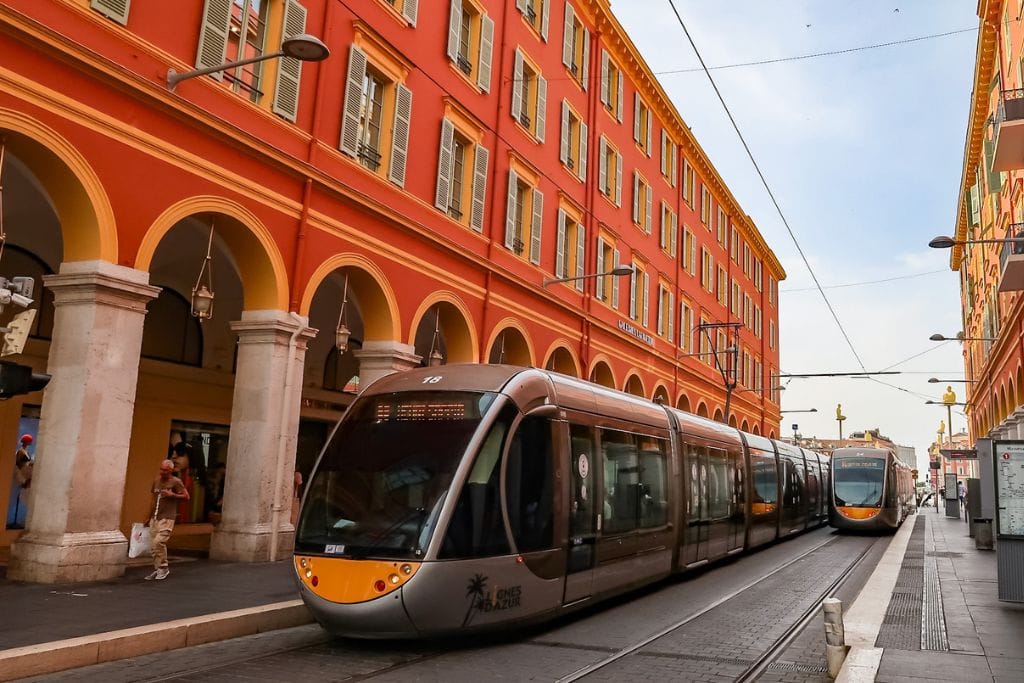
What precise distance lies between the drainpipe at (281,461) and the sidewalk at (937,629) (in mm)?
8111

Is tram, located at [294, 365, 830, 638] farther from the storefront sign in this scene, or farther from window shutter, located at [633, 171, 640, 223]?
window shutter, located at [633, 171, 640, 223]

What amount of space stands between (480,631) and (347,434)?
2.34 m

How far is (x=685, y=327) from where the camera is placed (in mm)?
35406

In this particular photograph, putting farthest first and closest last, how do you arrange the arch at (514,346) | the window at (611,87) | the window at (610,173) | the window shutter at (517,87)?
the window at (611,87), the window at (610,173), the window shutter at (517,87), the arch at (514,346)

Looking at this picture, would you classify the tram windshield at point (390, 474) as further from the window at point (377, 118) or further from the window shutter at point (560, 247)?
the window shutter at point (560, 247)

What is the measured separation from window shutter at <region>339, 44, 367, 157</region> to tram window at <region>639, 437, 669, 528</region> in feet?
24.8

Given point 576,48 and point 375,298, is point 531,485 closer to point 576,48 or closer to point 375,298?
point 375,298

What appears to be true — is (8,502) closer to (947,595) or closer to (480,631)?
(480,631)

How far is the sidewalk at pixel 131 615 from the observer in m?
6.90

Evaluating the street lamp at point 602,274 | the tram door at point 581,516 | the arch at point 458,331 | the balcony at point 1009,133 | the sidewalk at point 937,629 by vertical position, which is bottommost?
the sidewalk at point 937,629

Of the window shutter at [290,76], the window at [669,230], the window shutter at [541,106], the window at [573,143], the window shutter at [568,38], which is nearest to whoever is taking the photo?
the window shutter at [290,76]

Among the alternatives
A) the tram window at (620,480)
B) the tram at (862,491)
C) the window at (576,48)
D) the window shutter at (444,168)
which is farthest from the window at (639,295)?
the tram window at (620,480)

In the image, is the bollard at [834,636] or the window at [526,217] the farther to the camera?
the window at [526,217]

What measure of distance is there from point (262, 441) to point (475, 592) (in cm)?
637
